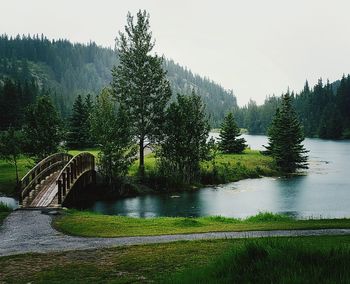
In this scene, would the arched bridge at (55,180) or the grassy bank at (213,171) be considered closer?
the arched bridge at (55,180)

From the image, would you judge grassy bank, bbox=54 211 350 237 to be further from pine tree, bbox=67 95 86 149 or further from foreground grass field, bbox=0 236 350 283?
pine tree, bbox=67 95 86 149

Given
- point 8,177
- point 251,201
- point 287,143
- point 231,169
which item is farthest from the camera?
point 287,143

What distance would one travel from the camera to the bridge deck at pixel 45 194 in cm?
2622

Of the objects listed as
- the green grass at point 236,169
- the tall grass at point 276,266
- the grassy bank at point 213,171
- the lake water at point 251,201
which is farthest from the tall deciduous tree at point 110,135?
the tall grass at point 276,266

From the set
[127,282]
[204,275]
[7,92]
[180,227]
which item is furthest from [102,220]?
[7,92]

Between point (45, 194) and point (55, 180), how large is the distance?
5.40m

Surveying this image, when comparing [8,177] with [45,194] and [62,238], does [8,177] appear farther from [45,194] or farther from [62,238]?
[62,238]

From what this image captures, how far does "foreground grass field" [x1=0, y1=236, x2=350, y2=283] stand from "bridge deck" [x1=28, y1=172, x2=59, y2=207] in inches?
512

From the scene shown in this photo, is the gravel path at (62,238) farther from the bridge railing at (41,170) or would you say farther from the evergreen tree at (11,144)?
the evergreen tree at (11,144)

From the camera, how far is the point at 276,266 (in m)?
6.34

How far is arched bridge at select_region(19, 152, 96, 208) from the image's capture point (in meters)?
26.8

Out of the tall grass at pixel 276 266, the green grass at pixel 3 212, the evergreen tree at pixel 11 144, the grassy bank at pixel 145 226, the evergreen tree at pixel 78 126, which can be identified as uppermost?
the evergreen tree at pixel 78 126

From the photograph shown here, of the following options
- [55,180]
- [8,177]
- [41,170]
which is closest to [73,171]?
[55,180]

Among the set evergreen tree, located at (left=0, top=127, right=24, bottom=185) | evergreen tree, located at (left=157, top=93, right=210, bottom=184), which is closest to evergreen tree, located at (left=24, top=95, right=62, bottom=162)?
evergreen tree, located at (left=0, top=127, right=24, bottom=185)
